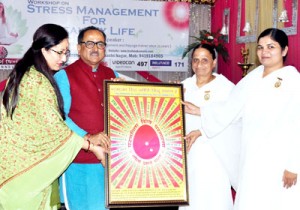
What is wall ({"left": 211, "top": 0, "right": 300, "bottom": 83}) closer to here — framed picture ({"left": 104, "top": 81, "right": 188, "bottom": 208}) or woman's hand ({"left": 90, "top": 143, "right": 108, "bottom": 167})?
framed picture ({"left": 104, "top": 81, "right": 188, "bottom": 208})

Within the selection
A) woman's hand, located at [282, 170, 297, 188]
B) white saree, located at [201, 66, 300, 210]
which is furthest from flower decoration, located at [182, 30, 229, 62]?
woman's hand, located at [282, 170, 297, 188]

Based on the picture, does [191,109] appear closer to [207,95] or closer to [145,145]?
[207,95]

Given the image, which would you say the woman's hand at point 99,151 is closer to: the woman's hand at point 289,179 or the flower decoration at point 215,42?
the woman's hand at point 289,179

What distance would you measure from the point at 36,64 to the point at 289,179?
5.82ft

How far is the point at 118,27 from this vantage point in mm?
8195

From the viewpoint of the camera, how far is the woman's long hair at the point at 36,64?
8.20 feet

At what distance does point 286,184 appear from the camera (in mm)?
3047

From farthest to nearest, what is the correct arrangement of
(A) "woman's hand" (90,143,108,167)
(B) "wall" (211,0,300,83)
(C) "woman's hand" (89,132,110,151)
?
(B) "wall" (211,0,300,83) → (C) "woman's hand" (89,132,110,151) → (A) "woman's hand" (90,143,108,167)

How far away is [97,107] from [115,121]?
6.5 inches

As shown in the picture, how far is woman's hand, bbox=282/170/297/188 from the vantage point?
2986mm

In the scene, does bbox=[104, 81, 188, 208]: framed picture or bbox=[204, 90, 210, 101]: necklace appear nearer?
bbox=[104, 81, 188, 208]: framed picture

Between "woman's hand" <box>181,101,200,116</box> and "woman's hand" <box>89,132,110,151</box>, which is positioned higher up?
"woman's hand" <box>181,101,200,116</box>

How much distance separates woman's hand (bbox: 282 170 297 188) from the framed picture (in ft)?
2.23

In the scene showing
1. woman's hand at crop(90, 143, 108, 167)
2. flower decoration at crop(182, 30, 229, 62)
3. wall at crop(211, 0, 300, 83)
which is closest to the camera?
woman's hand at crop(90, 143, 108, 167)
